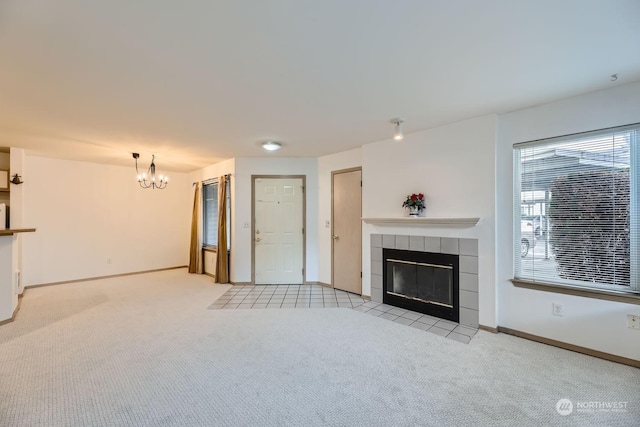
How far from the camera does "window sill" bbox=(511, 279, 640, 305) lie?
2.33 meters

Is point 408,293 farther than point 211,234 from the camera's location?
No

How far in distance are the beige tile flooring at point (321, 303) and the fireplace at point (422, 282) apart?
0.38ft

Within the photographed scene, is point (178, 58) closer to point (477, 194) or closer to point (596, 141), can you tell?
point (477, 194)

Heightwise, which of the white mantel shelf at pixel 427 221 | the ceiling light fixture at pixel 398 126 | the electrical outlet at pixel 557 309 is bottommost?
the electrical outlet at pixel 557 309

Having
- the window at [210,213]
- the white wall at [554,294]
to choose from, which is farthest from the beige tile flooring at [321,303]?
the window at [210,213]

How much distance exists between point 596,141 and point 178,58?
3.66 m

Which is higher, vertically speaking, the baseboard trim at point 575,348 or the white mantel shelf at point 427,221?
the white mantel shelf at point 427,221

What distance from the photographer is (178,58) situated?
6.32 feet

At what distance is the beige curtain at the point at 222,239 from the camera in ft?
17.2

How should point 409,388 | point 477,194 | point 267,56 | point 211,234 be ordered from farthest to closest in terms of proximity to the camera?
point 211,234, point 477,194, point 409,388, point 267,56

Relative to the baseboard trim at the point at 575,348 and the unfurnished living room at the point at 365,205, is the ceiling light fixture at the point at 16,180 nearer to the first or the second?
the unfurnished living room at the point at 365,205

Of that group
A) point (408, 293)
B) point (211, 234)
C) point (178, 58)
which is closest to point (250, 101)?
point (178, 58)

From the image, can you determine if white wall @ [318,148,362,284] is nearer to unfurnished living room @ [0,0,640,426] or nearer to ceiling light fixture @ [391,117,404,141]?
unfurnished living room @ [0,0,640,426]

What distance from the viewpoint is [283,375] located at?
222 centimetres
